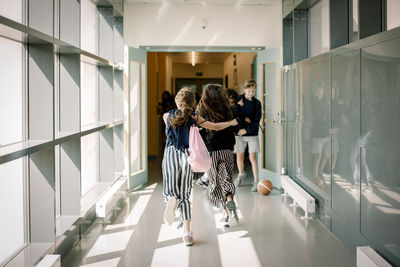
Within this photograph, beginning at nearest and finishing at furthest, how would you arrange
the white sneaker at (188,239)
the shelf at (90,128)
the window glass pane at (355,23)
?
the window glass pane at (355,23)
the white sneaker at (188,239)
the shelf at (90,128)

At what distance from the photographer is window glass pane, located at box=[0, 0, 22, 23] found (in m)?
2.78

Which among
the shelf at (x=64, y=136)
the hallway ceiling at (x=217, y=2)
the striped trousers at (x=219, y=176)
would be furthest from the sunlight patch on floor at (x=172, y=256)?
the hallway ceiling at (x=217, y=2)

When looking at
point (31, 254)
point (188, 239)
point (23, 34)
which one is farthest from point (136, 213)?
point (23, 34)

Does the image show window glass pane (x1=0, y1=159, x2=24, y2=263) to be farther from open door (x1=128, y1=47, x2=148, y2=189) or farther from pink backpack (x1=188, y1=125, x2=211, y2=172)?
open door (x1=128, y1=47, x2=148, y2=189)

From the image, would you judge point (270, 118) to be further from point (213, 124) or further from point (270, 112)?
point (213, 124)

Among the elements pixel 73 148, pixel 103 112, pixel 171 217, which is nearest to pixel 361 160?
pixel 171 217

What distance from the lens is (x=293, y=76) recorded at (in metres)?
6.05

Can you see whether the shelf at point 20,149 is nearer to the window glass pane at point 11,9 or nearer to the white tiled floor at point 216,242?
the window glass pane at point 11,9

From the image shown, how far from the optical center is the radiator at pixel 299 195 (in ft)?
15.4

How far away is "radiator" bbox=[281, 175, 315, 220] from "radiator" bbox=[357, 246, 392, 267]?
1.47 metres

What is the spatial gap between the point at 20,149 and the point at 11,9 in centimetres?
107

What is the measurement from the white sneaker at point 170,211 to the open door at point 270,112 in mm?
3207

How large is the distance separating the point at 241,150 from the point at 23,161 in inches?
148

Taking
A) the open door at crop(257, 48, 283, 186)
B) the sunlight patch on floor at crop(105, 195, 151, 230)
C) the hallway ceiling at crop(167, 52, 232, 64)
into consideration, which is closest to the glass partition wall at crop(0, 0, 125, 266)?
the sunlight patch on floor at crop(105, 195, 151, 230)
